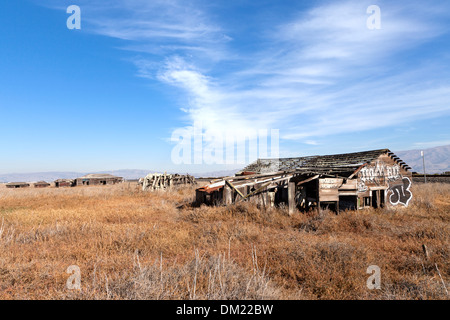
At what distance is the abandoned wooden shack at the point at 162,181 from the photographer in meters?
27.2

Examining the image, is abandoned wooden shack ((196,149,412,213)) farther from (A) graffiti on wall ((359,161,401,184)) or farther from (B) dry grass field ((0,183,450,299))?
(B) dry grass field ((0,183,450,299))

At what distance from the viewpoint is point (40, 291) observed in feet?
14.5

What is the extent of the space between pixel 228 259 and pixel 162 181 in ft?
81.0

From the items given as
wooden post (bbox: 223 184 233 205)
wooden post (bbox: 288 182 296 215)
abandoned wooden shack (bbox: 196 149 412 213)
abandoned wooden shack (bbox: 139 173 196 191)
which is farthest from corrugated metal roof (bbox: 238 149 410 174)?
abandoned wooden shack (bbox: 139 173 196 191)

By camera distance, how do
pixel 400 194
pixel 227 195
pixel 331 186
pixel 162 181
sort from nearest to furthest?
1. pixel 331 186
2. pixel 227 195
3. pixel 400 194
4. pixel 162 181

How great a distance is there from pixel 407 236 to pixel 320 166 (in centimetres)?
984

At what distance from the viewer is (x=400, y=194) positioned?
17906 millimetres

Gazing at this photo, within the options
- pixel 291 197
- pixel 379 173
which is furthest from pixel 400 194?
pixel 291 197

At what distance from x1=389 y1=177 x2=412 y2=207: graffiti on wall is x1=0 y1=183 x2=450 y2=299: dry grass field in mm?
6380

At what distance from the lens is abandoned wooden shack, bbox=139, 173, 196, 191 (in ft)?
89.3

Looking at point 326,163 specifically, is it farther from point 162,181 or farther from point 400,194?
point 162,181

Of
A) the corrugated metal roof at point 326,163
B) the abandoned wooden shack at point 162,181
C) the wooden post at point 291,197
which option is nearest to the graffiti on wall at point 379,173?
the corrugated metal roof at point 326,163

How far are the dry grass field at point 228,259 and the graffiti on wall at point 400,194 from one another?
6380 millimetres
